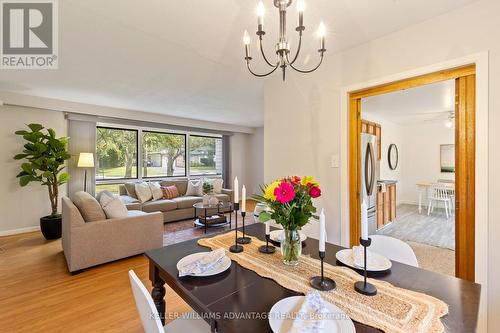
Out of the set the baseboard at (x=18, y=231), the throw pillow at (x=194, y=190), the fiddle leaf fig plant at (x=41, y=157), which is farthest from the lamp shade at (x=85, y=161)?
the throw pillow at (x=194, y=190)

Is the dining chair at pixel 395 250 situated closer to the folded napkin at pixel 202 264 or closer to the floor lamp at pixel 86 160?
the folded napkin at pixel 202 264

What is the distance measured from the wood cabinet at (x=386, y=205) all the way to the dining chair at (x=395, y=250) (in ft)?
8.63

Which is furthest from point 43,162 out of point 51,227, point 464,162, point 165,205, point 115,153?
point 464,162

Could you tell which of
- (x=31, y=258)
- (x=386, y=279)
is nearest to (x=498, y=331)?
(x=386, y=279)

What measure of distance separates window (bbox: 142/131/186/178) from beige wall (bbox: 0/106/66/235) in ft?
6.20

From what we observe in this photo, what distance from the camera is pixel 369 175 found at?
10.1 feet

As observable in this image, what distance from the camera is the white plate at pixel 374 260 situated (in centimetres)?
113

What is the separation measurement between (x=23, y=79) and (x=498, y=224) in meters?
5.41

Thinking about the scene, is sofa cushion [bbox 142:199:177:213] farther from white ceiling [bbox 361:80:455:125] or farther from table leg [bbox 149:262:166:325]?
white ceiling [bbox 361:80:455:125]

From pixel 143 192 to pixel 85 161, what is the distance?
1.16 m

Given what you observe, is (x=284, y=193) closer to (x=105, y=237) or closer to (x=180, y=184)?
(x=105, y=237)

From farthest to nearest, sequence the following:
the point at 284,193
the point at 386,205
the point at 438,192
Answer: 1. the point at 386,205
2. the point at 438,192
3. the point at 284,193

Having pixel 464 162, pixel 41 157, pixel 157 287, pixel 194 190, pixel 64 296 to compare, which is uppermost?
pixel 41 157

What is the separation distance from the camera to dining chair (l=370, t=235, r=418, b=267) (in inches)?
54.2
